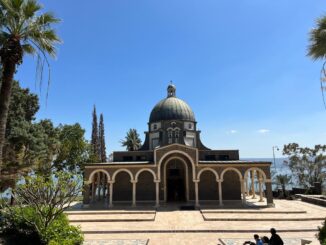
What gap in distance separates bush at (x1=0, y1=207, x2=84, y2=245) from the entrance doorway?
2250cm

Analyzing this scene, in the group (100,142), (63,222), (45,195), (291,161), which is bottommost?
(63,222)

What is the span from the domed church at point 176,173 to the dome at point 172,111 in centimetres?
14

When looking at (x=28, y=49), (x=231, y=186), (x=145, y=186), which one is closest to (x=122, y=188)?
(x=145, y=186)

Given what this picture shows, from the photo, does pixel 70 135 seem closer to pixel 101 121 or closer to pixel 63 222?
pixel 101 121

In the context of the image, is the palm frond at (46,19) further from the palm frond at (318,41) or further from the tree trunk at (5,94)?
the palm frond at (318,41)

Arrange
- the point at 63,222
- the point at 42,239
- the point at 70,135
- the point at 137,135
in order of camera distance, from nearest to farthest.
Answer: the point at 42,239 → the point at 63,222 → the point at 70,135 → the point at 137,135

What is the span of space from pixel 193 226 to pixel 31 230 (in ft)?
36.1

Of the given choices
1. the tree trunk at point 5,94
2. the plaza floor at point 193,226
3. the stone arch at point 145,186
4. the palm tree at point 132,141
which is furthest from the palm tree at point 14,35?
the palm tree at point 132,141

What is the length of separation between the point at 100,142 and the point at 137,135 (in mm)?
8303

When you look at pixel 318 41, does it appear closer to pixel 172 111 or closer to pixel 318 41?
pixel 318 41

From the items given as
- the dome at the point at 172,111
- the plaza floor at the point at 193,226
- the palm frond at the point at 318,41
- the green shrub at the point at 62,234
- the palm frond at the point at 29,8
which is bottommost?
the plaza floor at the point at 193,226

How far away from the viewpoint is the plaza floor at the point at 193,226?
16.1m

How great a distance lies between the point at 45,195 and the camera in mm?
12195

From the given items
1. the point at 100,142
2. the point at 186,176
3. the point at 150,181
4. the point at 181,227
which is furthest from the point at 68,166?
the point at 181,227
